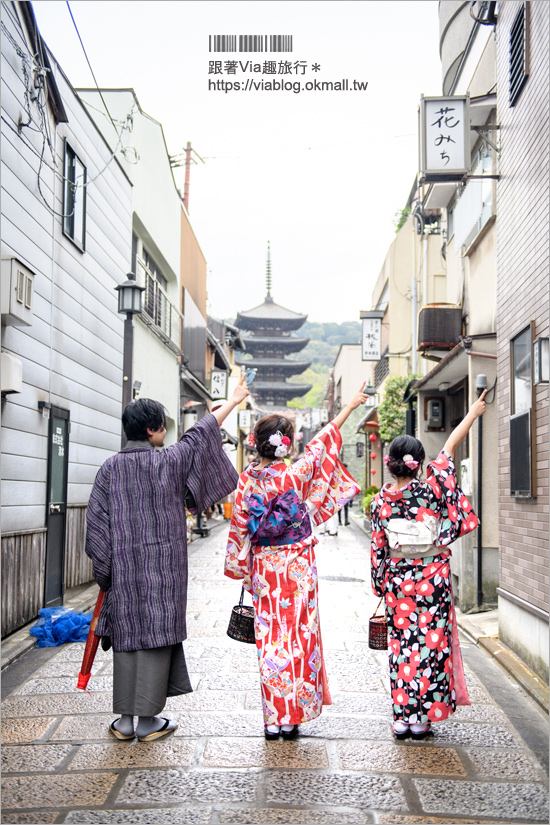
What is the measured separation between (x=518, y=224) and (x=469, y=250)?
4153 millimetres

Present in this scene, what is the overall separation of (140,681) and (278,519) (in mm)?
1237

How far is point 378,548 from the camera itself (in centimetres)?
507

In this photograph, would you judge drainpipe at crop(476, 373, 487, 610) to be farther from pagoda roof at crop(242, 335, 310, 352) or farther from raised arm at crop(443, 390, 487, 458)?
pagoda roof at crop(242, 335, 310, 352)

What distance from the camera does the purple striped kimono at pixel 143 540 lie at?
4.62 m

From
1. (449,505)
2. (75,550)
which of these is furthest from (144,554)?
(75,550)

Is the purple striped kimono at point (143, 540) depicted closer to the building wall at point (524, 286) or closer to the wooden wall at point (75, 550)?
the building wall at point (524, 286)

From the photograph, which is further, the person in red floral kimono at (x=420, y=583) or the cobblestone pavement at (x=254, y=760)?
the person in red floral kimono at (x=420, y=583)

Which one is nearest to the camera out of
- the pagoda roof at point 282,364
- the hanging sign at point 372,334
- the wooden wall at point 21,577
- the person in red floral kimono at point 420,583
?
the person in red floral kimono at point 420,583

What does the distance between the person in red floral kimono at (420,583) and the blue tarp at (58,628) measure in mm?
3717

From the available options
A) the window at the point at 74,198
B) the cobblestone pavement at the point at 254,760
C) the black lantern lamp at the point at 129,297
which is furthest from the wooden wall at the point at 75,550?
the window at the point at 74,198

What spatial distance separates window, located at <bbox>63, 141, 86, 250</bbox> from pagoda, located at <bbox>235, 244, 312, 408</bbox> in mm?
59398

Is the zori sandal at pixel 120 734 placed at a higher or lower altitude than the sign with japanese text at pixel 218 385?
lower

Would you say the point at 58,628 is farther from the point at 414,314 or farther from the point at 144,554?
the point at 414,314

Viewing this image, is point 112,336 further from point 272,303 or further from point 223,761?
point 272,303
